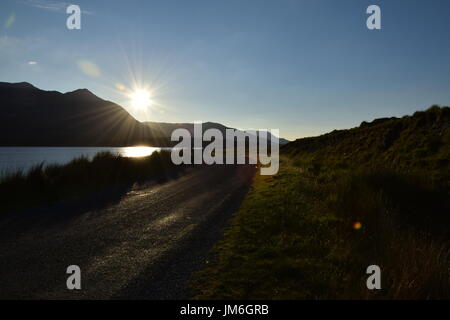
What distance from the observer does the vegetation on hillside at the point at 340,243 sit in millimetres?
4402

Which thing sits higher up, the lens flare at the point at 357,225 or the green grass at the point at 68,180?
the green grass at the point at 68,180

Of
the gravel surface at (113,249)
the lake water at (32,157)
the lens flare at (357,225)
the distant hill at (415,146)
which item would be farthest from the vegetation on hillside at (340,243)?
the lake water at (32,157)

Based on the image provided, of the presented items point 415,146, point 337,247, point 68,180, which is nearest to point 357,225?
point 337,247

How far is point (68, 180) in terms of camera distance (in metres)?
14.1

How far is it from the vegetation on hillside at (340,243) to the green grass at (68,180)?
8.74m

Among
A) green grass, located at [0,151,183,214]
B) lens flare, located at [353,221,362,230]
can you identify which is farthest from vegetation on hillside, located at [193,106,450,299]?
green grass, located at [0,151,183,214]

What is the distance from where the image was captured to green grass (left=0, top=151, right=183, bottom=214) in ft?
36.0

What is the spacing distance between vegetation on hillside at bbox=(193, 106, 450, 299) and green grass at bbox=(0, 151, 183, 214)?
874cm

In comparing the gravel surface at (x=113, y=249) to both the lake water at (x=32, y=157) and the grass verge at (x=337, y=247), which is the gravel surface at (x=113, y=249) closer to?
the grass verge at (x=337, y=247)

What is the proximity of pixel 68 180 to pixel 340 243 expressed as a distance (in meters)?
13.8

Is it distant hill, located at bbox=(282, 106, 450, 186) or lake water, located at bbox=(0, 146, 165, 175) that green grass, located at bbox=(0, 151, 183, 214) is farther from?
distant hill, located at bbox=(282, 106, 450, 186)

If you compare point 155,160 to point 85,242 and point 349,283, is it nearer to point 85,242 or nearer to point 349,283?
point 85,242

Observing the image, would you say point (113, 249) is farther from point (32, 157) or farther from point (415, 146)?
point (32, 157)
